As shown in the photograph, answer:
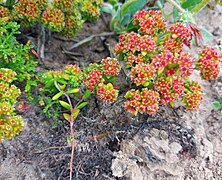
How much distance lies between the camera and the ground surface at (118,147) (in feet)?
5.65

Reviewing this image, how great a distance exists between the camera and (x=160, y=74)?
1.70 m

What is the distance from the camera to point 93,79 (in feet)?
5.65

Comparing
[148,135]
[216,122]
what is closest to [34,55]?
[148,135]

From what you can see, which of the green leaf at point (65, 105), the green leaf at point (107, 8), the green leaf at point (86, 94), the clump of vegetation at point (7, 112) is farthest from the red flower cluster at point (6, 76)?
the green leaf at point (107, 8)

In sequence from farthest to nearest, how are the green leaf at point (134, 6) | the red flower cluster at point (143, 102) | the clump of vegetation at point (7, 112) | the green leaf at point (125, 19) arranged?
the green leaf at point (125, 19) < the green leaf at point (134, 6) < the red flower cluster at point (143, 102) < the clump of vegetation at point (7, 112)

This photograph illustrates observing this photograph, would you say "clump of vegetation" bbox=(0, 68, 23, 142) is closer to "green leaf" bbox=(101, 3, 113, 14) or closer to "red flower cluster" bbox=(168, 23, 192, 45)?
"red flower cluster" bbox=(168, 23, 192, 45)

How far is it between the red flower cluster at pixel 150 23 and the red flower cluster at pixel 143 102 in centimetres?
31

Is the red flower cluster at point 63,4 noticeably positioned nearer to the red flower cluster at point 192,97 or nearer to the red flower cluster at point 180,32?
the red flower cluster at point 180,32

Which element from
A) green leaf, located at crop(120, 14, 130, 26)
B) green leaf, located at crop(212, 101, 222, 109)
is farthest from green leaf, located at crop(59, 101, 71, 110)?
green leaf, located at crop(120, 14, 130, 26)

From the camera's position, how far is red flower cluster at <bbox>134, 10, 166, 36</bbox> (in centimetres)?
179

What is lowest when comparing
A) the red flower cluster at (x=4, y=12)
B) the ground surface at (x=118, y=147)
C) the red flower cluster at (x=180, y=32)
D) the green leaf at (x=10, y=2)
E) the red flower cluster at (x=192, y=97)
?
the ground surface at (x=118, y=147)

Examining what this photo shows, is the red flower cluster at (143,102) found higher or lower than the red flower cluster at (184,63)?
lower

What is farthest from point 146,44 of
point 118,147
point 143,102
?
point 118,147

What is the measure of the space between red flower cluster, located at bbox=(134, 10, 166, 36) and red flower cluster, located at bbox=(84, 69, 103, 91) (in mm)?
299
